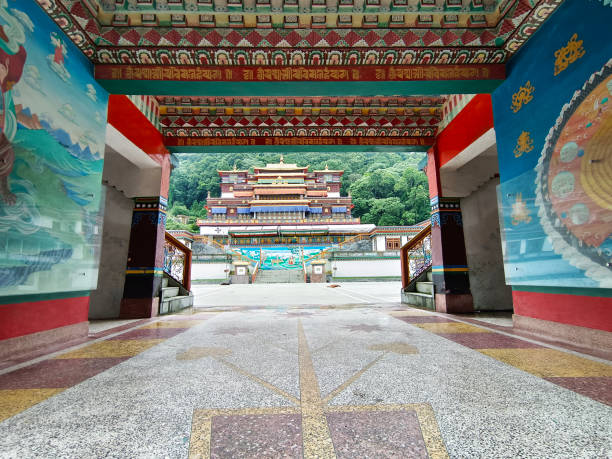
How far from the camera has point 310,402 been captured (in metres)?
1.51

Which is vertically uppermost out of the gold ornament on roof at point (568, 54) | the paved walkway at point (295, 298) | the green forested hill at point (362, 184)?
the green forested hill at point (362, 184)

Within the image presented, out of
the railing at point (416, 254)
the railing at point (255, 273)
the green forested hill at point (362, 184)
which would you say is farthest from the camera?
the green forested hill at point (362, 184)

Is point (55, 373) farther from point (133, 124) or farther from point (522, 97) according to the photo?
point (522, 97)

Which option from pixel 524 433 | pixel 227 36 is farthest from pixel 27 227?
pixel 524 433

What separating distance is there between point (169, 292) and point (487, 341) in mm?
5826

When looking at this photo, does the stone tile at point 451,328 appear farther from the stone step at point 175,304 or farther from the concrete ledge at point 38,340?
the stone step at point 175,304

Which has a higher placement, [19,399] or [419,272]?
[419,272]

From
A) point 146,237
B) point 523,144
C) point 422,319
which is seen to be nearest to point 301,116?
point 523,144

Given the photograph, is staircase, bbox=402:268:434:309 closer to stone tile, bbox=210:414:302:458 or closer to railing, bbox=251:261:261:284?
stone tile, bbox=210:414:302:458

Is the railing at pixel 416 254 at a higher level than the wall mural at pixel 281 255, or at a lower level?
lower

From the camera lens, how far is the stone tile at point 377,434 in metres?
1.07

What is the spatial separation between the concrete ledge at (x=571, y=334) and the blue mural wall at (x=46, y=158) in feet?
17.1

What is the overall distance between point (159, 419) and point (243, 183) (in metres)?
40.4

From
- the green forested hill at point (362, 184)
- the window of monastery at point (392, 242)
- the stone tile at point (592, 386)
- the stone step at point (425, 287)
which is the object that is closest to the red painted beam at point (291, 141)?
the stone step at point (425, 287)
